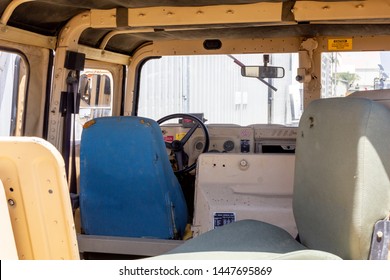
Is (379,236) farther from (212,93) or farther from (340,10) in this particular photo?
(212,93)

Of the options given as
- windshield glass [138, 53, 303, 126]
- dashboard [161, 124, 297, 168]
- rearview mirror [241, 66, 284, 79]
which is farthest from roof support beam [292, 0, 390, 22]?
windshield glass [138, 53, 303, 126]

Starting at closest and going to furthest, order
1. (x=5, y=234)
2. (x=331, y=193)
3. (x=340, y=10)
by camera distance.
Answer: (x=5, y=234) → (x=331, y=193) → (x=340, y=10)

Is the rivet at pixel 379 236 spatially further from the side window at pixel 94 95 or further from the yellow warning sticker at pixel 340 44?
the yellow warning sticker at pixel 340 44

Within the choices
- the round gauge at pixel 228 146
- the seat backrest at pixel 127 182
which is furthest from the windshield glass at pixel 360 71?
the seat backrest at pixel 127 182

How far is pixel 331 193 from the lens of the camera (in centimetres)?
189

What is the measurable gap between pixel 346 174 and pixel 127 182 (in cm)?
158

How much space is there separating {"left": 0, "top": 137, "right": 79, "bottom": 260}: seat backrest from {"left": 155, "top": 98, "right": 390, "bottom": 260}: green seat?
0.65 m

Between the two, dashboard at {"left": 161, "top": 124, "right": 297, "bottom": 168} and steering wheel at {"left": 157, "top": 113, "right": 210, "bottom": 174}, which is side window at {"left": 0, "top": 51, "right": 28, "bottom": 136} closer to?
steering wheel at {"left": 157, "top": 113, "right": 210, "bottom": 174}

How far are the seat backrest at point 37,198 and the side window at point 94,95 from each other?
2329 millimetres

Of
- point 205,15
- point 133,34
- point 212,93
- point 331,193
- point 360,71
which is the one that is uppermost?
point 212,93

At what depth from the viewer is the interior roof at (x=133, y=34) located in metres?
3.04

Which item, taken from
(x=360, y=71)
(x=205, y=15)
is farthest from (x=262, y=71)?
(x=360, y=71)

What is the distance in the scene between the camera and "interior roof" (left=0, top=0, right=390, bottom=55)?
3.04 metres

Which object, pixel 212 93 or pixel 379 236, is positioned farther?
pixel 212 93
